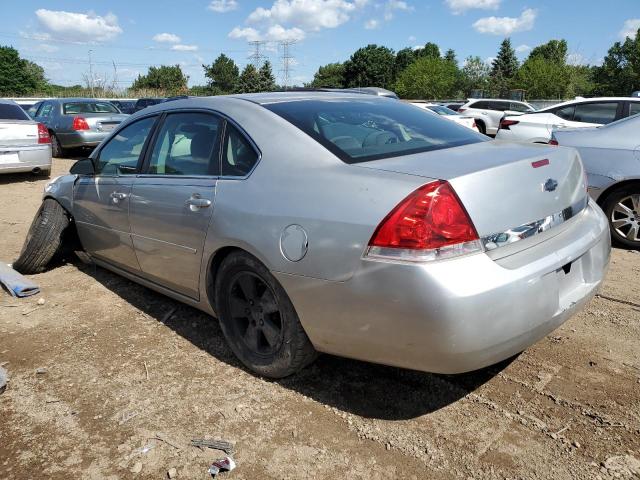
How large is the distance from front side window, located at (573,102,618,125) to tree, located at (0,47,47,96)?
74.6 m

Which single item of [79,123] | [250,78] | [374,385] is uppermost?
[250,78]

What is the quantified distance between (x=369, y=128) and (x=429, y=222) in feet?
3.38

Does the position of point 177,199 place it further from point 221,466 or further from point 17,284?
point 17,284

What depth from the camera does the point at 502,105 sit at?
21938mm

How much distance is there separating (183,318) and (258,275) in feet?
4.33

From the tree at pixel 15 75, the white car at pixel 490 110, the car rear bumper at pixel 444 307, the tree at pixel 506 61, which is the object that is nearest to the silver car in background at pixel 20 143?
the car rear bumper at pixel 444 307

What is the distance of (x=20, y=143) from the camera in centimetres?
948

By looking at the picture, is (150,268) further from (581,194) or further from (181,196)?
(581,194)

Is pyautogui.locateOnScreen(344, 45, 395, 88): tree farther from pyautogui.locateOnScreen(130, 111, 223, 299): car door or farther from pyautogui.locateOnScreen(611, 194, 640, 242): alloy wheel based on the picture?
pyautogui.locateOnScreen(130, 111, 223, 299): car door

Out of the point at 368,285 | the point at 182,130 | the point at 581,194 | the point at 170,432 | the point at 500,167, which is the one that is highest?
the point at 182,130

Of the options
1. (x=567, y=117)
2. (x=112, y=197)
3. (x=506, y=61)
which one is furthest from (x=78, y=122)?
(x=506, y=61)

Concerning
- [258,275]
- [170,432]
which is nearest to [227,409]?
[170,432]

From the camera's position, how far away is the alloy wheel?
5.15m

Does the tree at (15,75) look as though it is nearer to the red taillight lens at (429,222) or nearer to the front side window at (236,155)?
the front side window at (236,155)
